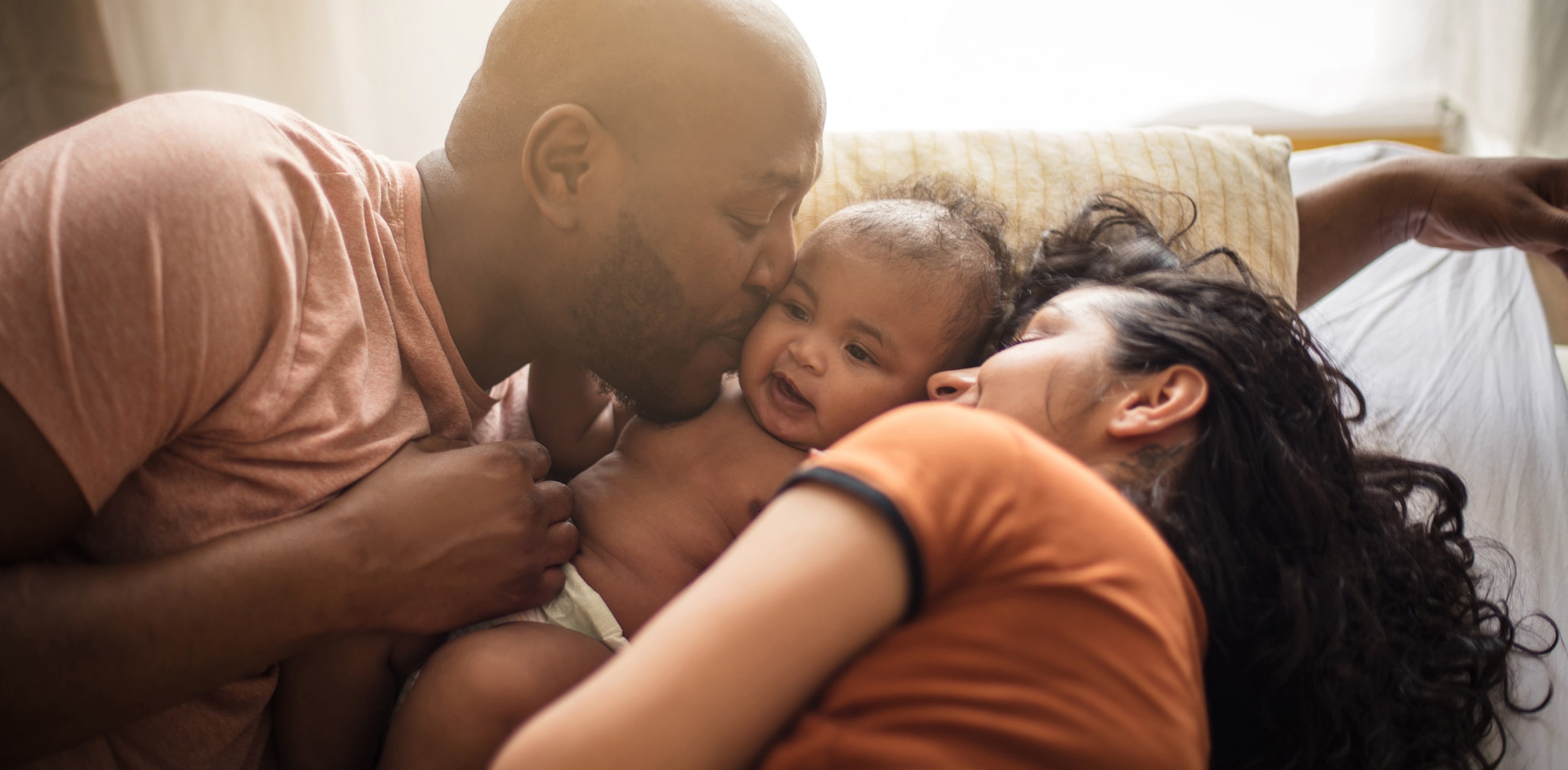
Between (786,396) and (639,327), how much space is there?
0.76ft

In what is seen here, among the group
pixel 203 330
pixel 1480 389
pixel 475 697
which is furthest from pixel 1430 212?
pixel 203 330

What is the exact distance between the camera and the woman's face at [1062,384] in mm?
875

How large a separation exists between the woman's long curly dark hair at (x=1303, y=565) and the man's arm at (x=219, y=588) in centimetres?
76

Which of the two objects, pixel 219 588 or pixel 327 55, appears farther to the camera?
pixel 327 55

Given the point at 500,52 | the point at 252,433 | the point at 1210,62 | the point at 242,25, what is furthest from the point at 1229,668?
the point at 242,25

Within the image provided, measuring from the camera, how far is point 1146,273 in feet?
3.86

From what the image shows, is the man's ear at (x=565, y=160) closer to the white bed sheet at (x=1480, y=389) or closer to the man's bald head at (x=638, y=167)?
the man's bald head at (x=638, y=167)

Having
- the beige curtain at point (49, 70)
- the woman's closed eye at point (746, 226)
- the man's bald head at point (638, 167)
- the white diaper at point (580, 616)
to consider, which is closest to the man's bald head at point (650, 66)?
the man's bald head at point (638, 167)

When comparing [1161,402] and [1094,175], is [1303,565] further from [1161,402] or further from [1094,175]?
[1094,175]

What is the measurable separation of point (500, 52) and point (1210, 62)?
2.13 meters

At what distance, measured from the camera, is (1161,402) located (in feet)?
2.87

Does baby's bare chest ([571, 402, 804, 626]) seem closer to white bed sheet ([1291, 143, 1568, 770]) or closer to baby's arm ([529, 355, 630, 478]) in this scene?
baby's arm ([529, 355, 630, 478])

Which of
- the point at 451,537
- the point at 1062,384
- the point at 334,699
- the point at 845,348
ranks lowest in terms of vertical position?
the point at 334,699

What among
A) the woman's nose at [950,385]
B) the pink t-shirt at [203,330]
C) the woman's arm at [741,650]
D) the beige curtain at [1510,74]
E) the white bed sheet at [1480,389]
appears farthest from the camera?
the beige curtain at [1510,74]
